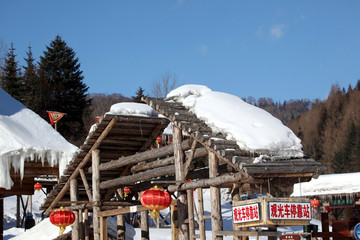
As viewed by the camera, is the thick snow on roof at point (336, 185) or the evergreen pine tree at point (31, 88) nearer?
the thick snow on roof at point (336, 185)

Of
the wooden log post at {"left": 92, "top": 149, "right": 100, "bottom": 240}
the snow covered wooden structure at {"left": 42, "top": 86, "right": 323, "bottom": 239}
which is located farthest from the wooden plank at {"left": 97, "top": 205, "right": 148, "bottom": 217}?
the wooden log post at {"left": 92, "top": 149, "right": 100, "bottom": 240}

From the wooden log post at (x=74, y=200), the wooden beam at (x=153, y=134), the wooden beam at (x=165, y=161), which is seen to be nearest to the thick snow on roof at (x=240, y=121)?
the wooden beam at (x=165, y=161)

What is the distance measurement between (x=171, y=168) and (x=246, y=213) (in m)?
3.02

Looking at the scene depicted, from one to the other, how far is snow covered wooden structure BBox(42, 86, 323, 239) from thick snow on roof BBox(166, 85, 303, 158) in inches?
5.3

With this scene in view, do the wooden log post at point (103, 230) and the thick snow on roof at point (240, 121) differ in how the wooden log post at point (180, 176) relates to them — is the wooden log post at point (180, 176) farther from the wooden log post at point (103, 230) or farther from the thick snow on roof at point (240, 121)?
the wooden log post at point (103, 230)

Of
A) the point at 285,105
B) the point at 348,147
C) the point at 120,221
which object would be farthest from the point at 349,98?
the point at 120,221

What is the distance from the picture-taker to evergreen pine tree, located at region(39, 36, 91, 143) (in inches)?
1437

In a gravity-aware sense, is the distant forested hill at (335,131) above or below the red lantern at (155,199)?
above

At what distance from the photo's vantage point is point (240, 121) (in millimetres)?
9383

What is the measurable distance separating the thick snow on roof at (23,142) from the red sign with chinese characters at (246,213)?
8.00m

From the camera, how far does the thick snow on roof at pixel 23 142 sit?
1377cm

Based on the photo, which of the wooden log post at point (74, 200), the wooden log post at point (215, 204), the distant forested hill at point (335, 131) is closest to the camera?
the wooden log post at point (215, 204)

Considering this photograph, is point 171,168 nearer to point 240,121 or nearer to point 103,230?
point 240,121

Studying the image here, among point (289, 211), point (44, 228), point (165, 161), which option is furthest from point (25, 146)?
point (289, 211)
